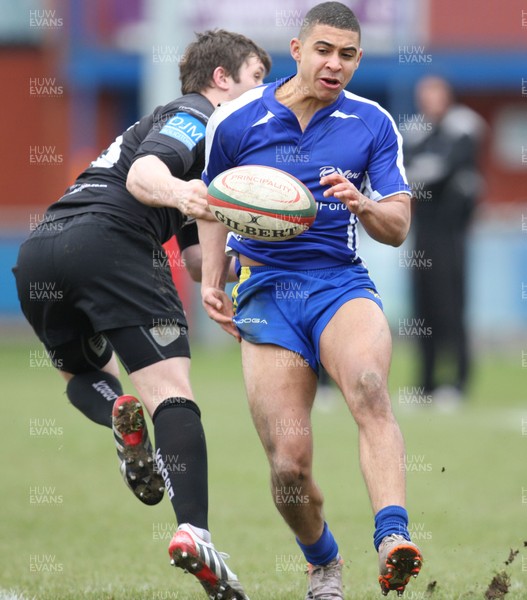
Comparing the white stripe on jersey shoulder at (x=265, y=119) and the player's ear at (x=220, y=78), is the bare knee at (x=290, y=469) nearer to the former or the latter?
the white stripe on jersey shoulder at (x=265, y=119)

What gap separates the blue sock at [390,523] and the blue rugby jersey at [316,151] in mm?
1159

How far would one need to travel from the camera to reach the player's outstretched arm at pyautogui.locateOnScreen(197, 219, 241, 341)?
548 centimetres

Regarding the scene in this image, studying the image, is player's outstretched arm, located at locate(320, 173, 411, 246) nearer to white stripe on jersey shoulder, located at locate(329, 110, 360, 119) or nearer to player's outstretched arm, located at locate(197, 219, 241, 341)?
white stripe on jersey shoulder, located at locate(329, 110, 360, 119)

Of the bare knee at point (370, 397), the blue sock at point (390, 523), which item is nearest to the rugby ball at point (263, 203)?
the bare knee at point (370, 397)

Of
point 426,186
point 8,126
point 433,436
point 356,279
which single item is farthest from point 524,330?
point 356,279

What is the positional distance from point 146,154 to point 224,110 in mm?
399

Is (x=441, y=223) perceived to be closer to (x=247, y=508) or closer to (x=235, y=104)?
(x=247, y=508)

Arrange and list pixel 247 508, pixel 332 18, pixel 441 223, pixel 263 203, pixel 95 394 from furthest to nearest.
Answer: pixel 441 223, pixel 247 508, pixel 95 394, pixel 332 18, pixel 263 203

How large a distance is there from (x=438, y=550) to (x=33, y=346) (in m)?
13.0

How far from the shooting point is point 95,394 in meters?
6.20

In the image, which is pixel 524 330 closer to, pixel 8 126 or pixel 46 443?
pixel 46 443

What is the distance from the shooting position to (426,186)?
13.2 meters

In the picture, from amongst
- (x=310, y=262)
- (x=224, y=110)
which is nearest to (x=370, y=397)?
(x=310, y=262)

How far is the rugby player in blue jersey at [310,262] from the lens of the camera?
5.21 m
